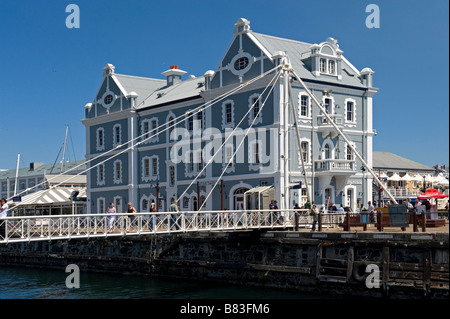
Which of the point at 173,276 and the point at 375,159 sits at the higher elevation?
the point at 375,159

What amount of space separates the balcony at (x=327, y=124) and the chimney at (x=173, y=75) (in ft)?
61.5

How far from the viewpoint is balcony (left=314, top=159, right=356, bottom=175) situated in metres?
41.7

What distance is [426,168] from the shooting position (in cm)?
7912

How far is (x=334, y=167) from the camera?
4191 cm

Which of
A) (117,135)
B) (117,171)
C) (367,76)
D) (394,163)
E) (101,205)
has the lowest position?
(101,205)

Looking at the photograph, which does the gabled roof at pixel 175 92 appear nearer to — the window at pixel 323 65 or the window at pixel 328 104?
the window at pixel 323 65

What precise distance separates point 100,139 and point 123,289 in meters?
28.1

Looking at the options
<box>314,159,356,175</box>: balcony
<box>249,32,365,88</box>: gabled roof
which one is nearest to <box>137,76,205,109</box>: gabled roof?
<box>249,32,365,88</box>: gabled roof

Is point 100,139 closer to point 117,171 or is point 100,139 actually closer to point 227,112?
point 117,171

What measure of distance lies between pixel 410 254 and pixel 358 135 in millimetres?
21089

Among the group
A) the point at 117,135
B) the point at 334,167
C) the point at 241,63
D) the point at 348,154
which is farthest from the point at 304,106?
the point at 117,135

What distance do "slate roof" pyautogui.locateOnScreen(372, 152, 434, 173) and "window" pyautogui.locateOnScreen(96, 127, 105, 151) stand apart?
32.0 meters
